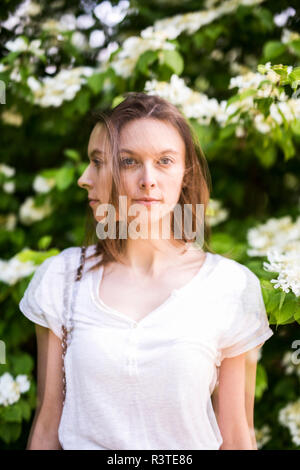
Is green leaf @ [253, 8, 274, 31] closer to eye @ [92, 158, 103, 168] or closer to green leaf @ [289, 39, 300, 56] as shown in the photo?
green leaf @ [289, 39, 300, 56]

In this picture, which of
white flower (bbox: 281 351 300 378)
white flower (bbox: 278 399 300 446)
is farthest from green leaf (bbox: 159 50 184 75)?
white flower (bbox: 278 399 300 446)

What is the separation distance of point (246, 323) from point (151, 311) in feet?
0.87

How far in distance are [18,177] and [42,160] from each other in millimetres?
369

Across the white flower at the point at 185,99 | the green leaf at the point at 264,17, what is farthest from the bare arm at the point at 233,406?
the green leaf at the point at 264,17

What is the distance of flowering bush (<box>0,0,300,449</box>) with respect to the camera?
1708mm

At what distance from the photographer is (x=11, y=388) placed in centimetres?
172

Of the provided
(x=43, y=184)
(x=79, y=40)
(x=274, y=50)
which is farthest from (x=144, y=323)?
(x=79, y=40)

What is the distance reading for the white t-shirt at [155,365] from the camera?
1.18 meters

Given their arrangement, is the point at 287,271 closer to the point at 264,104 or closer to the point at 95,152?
the point at 264,104

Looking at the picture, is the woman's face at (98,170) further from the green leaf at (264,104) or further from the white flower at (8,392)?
the white flower at (8,392)

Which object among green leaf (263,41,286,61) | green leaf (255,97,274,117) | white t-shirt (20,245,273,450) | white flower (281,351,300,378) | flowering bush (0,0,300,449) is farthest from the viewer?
white flower (281,351,300,378)

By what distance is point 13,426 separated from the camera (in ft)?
5.67

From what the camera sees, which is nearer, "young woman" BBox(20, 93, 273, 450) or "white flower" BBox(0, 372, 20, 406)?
"young woman" BBox(20, 93, 273, 450)

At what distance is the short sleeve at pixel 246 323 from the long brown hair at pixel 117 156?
237mm
